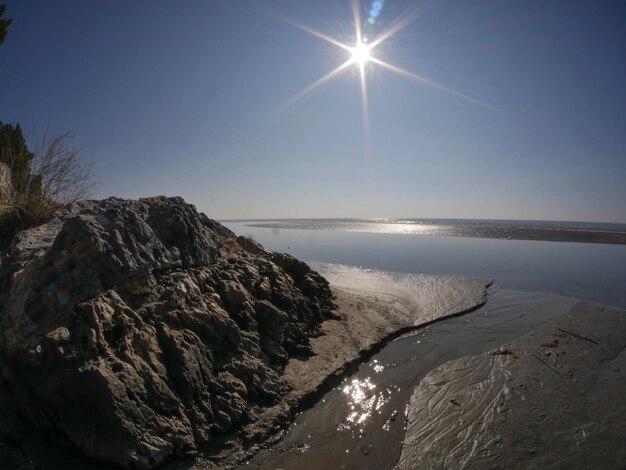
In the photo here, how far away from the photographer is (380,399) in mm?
7137

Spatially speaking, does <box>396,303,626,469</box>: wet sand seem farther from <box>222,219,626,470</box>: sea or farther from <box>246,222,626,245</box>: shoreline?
<box>246,222,626,245</box>: shoreline

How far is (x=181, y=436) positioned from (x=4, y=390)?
2995 mm

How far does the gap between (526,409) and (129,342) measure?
26.3 ft

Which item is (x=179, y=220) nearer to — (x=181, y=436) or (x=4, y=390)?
(x=4, y=390)

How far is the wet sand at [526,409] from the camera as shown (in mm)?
5449

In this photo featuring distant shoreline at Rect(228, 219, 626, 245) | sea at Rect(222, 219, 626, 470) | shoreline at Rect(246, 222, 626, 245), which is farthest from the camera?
distant shoreline at Rect(228, 219, 626, 245)

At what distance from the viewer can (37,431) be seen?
5027mm

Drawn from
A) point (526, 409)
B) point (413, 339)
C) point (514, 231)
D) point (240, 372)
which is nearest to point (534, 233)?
point (514, 231)

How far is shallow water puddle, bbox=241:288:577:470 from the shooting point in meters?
5.43

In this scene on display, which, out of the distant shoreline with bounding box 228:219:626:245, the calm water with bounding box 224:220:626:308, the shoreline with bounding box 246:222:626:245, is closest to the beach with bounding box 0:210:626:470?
the calm water with bounding box 224:220:626:308

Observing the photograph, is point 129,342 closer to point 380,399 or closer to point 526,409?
point 380,399

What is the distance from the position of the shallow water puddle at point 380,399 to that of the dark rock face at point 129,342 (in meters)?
1.01

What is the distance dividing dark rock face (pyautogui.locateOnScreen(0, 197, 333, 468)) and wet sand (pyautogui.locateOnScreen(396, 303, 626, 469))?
3.30m

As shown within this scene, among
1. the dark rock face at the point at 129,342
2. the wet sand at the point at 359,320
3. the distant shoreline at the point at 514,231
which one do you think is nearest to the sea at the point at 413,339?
the wet sand at the point at 359,320
